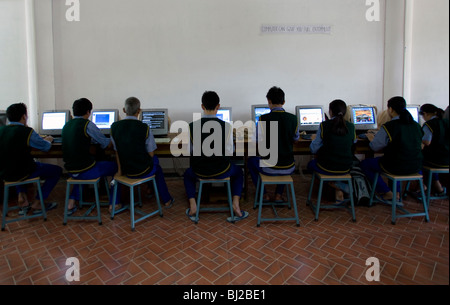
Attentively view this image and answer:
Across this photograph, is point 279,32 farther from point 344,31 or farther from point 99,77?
point 99,77

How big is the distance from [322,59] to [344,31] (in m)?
0.54

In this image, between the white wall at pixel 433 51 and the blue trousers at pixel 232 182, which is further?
the blue trousers at pixel 232 182

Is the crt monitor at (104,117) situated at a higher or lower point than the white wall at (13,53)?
lower

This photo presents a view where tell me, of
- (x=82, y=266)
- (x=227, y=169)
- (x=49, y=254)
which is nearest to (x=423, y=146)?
(x=227, y=169)

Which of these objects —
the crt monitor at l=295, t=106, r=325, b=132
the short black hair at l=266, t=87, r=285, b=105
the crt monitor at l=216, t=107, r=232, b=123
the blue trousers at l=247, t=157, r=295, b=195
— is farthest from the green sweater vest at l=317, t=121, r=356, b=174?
the crt monitor at l=216, t=107, r=232, b=123

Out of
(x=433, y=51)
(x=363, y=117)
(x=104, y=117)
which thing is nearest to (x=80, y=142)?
(x=104, y=117)

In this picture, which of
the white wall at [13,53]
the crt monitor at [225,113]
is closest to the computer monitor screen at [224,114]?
the crt monitor at [225,113]

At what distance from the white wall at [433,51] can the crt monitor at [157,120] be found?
9.69 feet

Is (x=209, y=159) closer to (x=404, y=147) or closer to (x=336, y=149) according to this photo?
(x=336, y=149)

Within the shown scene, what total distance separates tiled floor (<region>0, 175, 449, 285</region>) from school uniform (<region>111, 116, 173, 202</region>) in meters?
0.56

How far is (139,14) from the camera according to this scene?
4.27 m

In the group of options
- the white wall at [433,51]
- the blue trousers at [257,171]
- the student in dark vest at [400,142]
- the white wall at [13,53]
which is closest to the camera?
the white wall at [433,51]

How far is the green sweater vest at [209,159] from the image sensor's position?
266 cm

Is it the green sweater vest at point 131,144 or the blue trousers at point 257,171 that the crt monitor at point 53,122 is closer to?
the green sweater vest at point 131,144
